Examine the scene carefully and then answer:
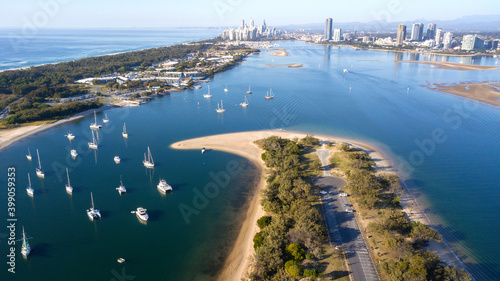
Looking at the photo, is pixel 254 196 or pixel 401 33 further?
pixel 401 33

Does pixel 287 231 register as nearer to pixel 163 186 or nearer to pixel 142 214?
pixel 142 214

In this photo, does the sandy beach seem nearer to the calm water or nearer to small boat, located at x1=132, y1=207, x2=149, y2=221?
the calm water

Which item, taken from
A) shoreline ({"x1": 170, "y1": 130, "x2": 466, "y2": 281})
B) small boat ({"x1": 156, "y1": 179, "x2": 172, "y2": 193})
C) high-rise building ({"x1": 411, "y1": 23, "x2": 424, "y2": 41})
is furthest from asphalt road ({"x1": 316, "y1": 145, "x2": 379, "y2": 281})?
high-rise building ({"x1": 411, "y1": 23, "x2": 424, "y2": 41})

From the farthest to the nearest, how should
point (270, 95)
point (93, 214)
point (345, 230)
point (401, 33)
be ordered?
point (401, 33), point (270, 95), point (93, 214), point (345, 230)

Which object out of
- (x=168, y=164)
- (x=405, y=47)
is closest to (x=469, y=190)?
(x=168, y=164)

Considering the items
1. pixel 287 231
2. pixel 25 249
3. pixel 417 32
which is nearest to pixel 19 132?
pixel 25 249

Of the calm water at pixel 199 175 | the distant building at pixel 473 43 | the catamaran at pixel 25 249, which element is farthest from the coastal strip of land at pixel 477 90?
the distant building at pixel 473 43

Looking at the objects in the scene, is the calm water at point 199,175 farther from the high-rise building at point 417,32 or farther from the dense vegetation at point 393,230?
the high-rise building at point 417,32
